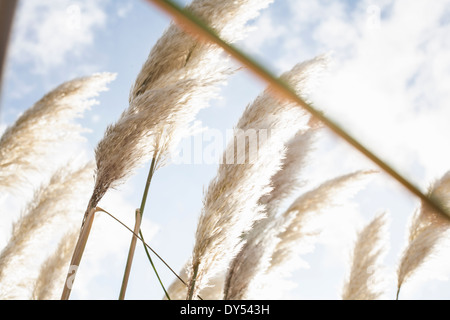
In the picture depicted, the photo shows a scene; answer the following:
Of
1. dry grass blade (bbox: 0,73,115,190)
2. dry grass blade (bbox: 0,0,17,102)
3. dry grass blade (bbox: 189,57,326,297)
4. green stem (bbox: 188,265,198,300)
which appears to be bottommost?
green stem (bbox: 188,265,198,300)

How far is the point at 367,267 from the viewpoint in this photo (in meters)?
2.49

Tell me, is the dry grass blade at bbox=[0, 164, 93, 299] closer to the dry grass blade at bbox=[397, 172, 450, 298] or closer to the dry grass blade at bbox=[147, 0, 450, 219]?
the dry grass blade at bbox=[147, 0, 450, 219]

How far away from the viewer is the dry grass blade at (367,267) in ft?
8.06

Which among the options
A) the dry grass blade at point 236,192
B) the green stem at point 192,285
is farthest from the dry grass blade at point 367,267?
the green stem at point 192,285

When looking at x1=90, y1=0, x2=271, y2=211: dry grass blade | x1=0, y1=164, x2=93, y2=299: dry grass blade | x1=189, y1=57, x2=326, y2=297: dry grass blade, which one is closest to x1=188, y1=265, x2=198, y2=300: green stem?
x1=189, y1=57, x2=326, y2=297: dry grass blade

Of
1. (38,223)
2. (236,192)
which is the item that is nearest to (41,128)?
(38,223)

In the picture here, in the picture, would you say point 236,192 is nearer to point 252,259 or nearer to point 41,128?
point 252,259

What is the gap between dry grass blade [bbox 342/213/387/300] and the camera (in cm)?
246

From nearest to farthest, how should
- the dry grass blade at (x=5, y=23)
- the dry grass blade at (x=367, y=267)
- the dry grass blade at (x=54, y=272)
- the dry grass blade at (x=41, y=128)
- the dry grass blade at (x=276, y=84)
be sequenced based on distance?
the dry grass blade at (x=5, y=23) → the dry grass blade at (x=276, y=84) → the dry grass blade at (x=41, y=128) → the dry grass blade at (x=54, y=272) → the dry grass blade at (x=367, y=267)

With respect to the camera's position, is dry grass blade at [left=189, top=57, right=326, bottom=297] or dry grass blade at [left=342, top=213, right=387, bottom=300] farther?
dry grass blade at [left=342, top=213, right=387, bottom=300]

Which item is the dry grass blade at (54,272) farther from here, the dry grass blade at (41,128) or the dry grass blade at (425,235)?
the dry grass blade at (425,235)
